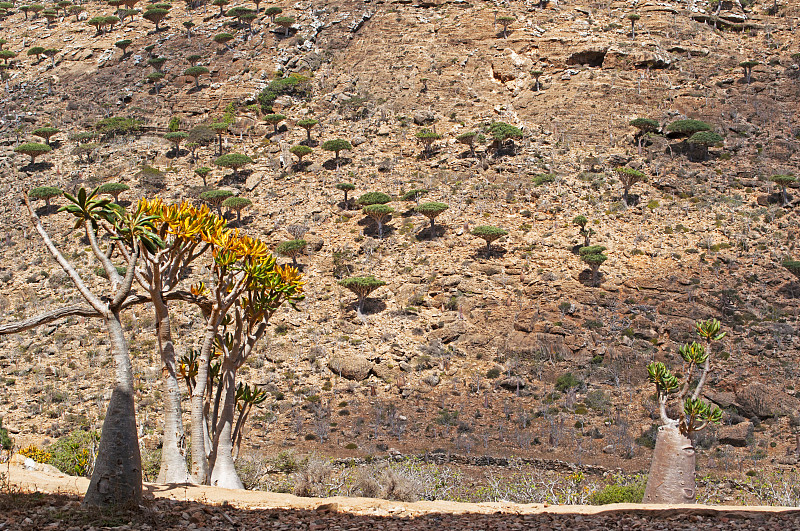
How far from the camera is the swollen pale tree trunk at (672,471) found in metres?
12.0

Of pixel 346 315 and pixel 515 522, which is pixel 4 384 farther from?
pixel 515 522

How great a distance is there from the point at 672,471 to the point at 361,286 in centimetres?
2022

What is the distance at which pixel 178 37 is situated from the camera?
5969cm

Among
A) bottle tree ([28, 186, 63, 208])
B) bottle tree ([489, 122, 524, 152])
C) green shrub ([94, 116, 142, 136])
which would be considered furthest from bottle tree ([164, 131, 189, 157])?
bottle tree ([489, 122, 524, 152])

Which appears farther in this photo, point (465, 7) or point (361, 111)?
point (465, 7)

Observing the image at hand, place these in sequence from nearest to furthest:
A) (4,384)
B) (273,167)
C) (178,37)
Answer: (4,384), (273,167), (178,37)

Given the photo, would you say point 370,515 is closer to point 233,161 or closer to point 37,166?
point 233,161

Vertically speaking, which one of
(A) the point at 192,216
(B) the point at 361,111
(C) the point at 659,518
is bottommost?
(B) the point at 361,111

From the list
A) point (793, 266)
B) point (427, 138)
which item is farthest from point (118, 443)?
point (427, 138)

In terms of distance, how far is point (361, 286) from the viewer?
102 ft

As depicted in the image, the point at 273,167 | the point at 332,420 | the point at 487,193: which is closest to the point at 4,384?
the point at 332,420

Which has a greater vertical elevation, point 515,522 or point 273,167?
point 515,522

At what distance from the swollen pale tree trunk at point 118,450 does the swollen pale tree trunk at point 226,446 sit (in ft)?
15.8

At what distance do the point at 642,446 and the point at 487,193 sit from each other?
1790 centimetres
